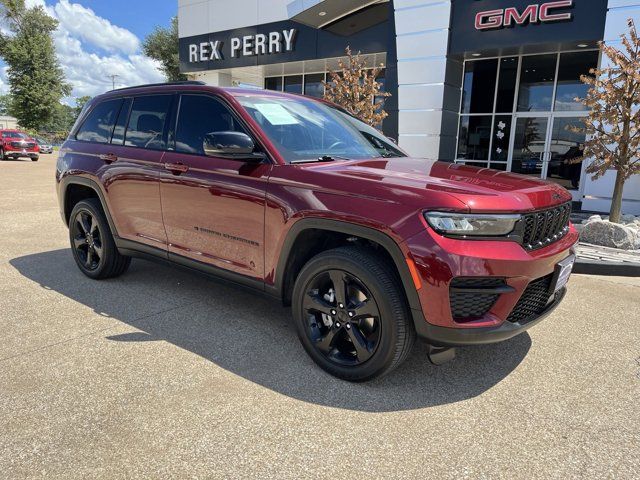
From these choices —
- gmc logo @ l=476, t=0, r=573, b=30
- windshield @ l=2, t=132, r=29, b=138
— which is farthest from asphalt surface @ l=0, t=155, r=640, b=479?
windshield @ l=2, t=132, r=29, b=138

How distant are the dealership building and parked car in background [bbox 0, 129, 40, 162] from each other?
18.8 metres

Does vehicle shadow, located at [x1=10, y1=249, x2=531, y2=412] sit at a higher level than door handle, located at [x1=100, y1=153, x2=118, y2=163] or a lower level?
lower

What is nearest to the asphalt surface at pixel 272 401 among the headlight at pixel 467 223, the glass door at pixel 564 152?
the headlight at pixel 467 223

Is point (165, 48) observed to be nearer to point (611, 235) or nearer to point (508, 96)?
point (508, 96)

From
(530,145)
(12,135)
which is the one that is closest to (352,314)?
(530,145)

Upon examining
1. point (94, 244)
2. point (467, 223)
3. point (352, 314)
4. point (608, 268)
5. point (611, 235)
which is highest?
point (467, 223)

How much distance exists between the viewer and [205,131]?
378 cm

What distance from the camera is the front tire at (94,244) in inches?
187

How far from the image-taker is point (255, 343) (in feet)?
11.7

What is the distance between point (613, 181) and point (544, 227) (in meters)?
9.09

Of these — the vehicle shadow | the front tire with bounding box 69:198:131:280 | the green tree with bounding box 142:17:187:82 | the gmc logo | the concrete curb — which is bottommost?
the concrete curb

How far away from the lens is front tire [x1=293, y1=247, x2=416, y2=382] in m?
2.74

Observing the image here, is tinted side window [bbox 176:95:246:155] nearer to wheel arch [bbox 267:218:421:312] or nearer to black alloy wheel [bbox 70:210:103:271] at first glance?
wheel arch [bbox 267:218:421:312]

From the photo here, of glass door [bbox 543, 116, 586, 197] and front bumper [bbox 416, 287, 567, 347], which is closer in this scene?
front bumper [bbox 416, 287, 567, 347]
